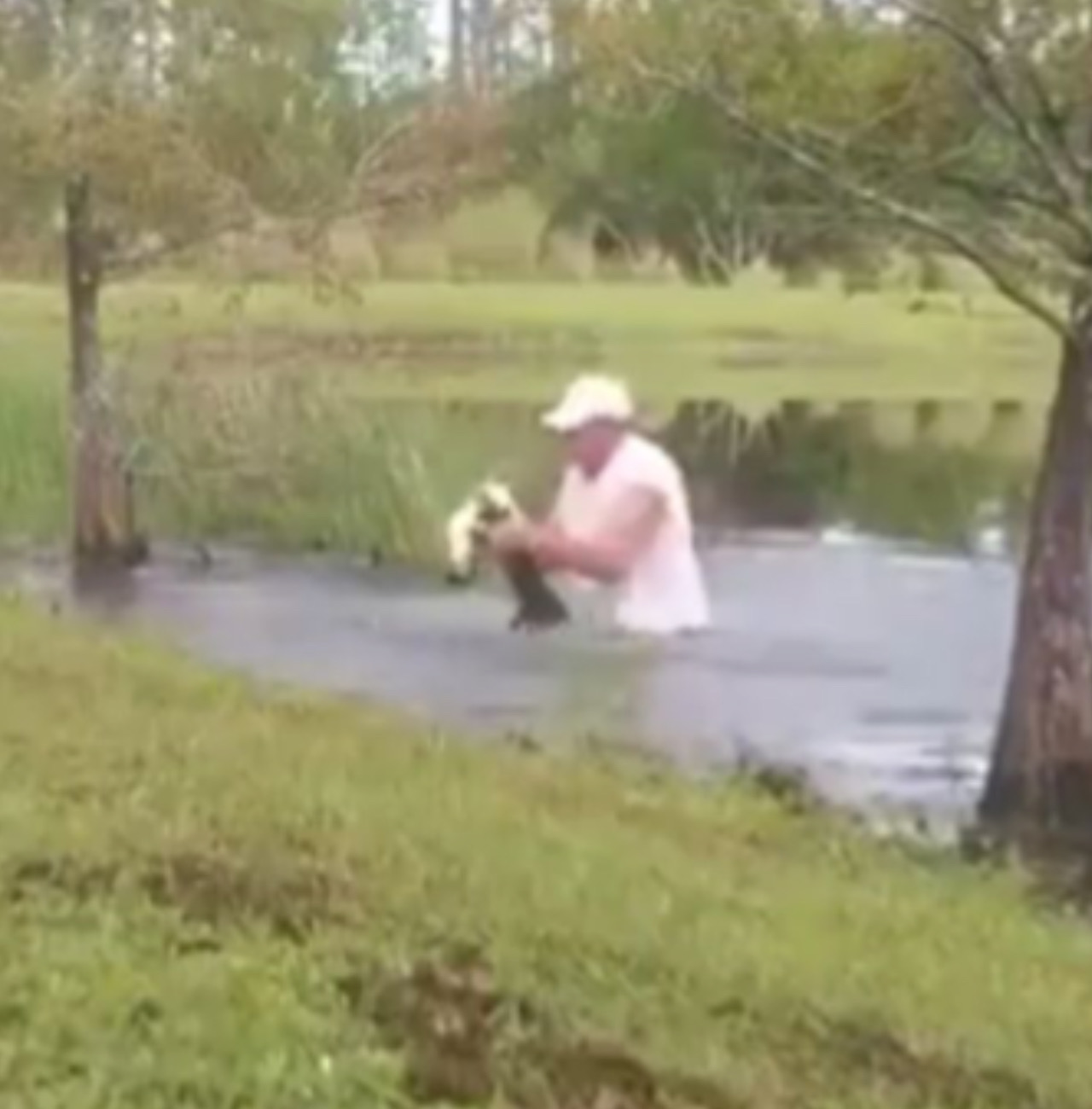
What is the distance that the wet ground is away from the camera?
16188mm

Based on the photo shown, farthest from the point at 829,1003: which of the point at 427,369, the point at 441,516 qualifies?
the point at 427,369

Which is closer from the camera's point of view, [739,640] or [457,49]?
[739,640]

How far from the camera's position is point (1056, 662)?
13.7 meters

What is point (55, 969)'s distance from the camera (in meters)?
6.03

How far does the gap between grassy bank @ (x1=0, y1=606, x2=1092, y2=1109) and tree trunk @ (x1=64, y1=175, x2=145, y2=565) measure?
48.8ft

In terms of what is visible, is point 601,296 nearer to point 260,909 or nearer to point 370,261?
point 370,261

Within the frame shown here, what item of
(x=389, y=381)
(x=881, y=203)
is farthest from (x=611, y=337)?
(x=881, y=203)

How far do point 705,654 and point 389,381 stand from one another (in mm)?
19027

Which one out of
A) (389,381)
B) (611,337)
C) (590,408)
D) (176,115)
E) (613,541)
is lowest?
(611,337)

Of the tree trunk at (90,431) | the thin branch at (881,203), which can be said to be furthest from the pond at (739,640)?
the thin branch at (881,203)

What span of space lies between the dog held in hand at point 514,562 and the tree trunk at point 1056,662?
482cm

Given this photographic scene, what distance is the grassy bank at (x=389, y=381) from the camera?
26.4m

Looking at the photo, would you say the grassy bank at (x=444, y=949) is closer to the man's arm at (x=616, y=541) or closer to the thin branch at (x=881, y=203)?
the thin branch at (x=881, y=203)

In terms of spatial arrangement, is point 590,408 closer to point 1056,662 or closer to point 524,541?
point 524,541
